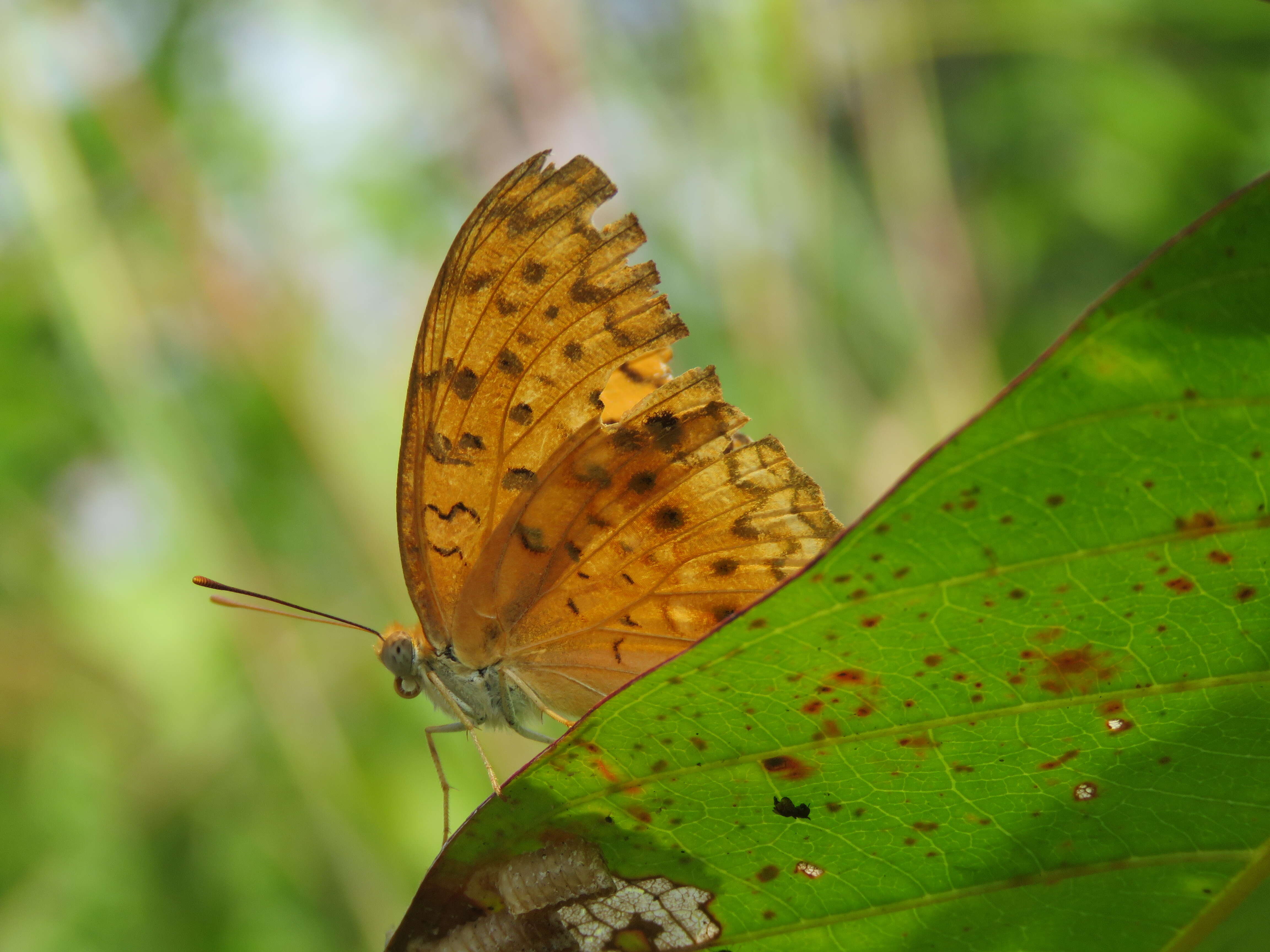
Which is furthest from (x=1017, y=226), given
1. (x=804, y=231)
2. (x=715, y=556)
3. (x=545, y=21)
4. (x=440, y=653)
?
(x=440, y=653)

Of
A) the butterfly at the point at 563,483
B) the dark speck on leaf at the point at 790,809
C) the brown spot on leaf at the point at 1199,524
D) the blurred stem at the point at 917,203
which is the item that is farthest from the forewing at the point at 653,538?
the blurred stem at the point at 917,203

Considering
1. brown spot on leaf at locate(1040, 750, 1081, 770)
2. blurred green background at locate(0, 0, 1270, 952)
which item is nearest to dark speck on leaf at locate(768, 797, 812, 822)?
brown spot on leaf at locate(1040, 750, 1081, 770)

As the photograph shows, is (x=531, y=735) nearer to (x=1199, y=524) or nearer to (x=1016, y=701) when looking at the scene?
(x=1016, y=701)

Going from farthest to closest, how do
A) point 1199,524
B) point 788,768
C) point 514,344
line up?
point 514,344
point 788,768
point 1199,524

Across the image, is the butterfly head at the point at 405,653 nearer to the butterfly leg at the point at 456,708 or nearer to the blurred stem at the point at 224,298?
the butterfly leg at the point at 456,708

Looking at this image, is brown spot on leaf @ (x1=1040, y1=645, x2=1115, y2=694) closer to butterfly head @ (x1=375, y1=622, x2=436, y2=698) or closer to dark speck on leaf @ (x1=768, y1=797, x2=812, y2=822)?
dark speck on leaf @ (x1=768, y1=797, x2=812, y2=822)

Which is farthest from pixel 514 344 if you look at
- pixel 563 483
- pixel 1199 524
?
pixel 1199 524

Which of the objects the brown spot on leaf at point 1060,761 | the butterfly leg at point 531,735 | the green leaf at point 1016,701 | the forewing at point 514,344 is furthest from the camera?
the butterfly leg at point 531,735
